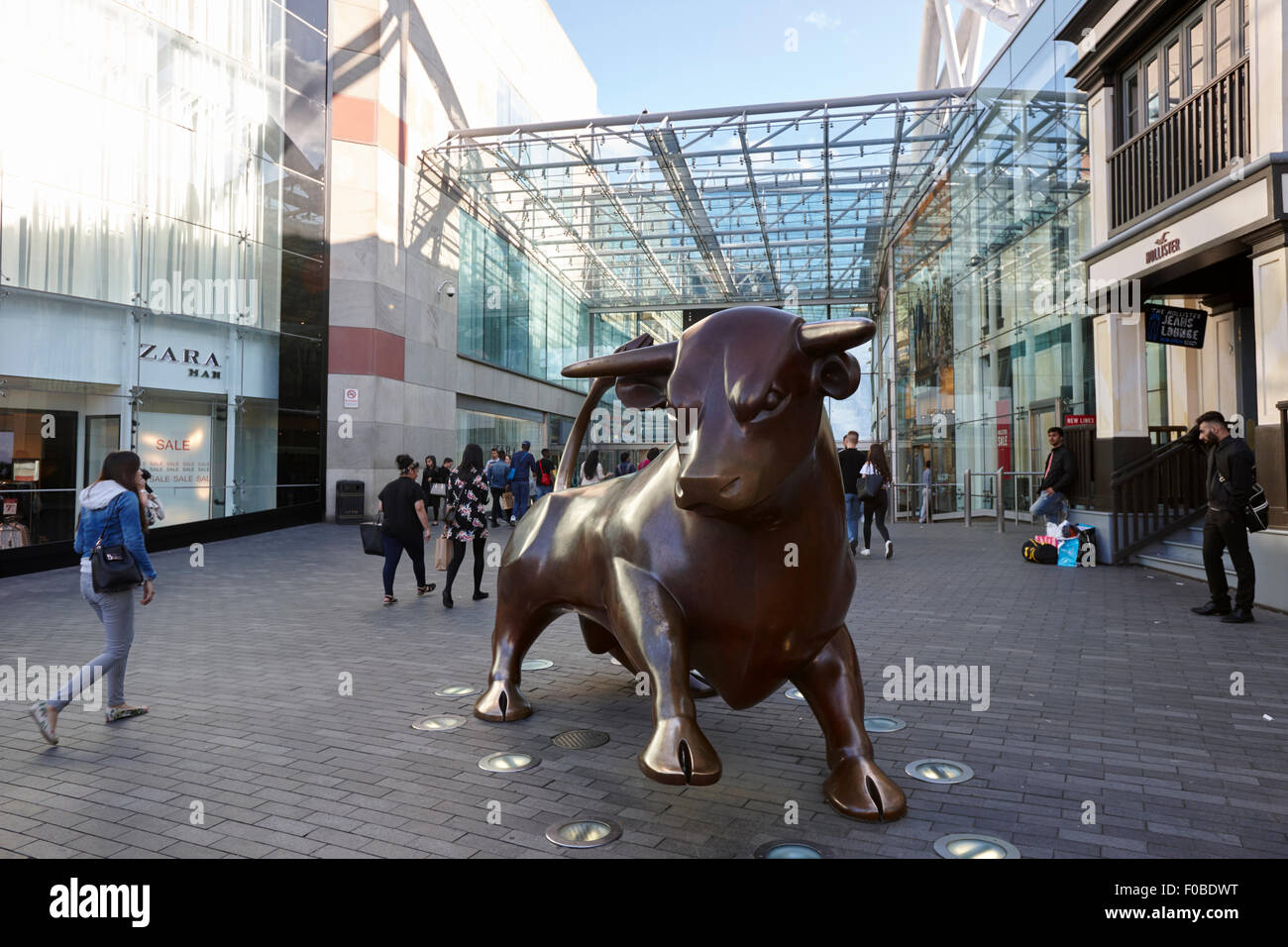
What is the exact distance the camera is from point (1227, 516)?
24.0 feet

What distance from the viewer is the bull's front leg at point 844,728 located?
10.2 feet

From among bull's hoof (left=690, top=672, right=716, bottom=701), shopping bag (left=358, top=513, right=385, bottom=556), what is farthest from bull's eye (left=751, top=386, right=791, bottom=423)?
shopping bag (left=358, top=513, right=385, bottom=556)

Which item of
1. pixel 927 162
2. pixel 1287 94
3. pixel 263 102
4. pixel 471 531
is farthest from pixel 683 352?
pixel 927 162

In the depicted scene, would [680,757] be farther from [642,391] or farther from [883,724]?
[883,724]

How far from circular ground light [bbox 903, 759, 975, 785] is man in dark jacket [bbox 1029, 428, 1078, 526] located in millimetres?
9682

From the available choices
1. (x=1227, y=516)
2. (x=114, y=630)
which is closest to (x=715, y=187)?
(x=1227, y=516)

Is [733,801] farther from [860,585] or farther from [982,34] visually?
[982,34]

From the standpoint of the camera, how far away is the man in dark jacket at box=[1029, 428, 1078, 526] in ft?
40.1

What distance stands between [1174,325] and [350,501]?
54.2 feet

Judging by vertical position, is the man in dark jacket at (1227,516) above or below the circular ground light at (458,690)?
above

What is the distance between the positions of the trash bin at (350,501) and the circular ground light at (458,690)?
1438cm

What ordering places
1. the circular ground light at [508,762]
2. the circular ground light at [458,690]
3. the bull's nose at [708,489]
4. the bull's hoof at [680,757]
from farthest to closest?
the circular ground light at [458,690], the circular ground light at [508,762], the bull's hoof at [680,757], the bull's nose at [708,489]

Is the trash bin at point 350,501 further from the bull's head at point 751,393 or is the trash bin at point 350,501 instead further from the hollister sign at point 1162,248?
the bull's head at point 751,393

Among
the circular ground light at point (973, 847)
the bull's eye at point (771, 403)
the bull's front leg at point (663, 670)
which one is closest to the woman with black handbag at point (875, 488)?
the circular ground light at point (973, 847)
